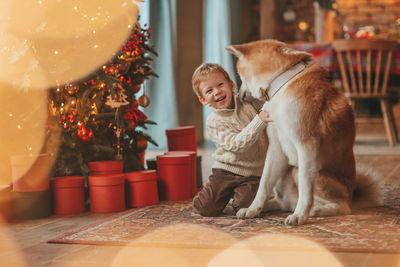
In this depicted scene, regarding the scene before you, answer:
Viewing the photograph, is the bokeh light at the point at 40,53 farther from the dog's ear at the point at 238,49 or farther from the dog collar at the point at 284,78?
the dog collar at the point at 284,78

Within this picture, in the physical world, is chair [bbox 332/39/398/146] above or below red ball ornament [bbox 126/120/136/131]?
above

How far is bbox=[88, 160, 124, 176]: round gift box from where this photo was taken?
2793 millimetres

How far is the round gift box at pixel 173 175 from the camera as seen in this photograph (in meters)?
2.97

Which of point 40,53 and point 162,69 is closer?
point 40,53

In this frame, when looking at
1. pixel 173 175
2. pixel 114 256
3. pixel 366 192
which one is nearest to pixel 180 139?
pixel 173 175

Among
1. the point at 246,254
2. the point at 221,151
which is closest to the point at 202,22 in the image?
the point at 221,151

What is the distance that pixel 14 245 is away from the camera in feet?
6.84

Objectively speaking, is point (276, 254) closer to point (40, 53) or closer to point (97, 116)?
point (97, 116)

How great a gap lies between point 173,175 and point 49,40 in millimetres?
975

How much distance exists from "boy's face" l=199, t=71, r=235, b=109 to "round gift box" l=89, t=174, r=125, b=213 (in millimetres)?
613

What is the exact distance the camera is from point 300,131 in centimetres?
219

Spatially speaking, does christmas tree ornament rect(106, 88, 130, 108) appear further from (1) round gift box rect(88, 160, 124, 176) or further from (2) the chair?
(2) the chair

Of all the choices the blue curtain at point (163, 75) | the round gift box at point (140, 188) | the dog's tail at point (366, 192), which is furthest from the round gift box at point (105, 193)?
the blue curtain at point (163, 75)

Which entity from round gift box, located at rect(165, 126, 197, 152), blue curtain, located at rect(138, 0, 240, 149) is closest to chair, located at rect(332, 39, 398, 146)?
blue curtain, located at rect(138, 0, 240, 149)
